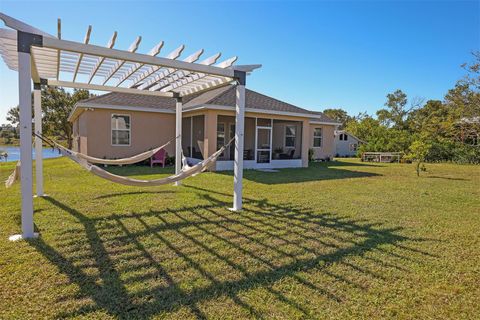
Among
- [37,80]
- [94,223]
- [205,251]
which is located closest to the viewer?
[205,251]

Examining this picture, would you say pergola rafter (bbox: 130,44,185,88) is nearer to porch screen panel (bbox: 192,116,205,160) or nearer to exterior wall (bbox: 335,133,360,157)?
porch screen panel (bbox: 192,116,205,160)

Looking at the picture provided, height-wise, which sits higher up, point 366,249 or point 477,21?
point 477,21

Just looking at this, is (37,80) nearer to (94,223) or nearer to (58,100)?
(94,223)

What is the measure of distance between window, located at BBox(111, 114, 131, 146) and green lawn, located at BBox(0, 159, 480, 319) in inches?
272

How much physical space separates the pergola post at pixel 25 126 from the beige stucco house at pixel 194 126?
7.14 meters

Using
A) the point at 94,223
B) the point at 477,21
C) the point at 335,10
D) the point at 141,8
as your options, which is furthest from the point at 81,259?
the point at 477,21

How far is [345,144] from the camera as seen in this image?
89.0 ft

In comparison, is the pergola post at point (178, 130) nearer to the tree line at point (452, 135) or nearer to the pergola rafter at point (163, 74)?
the pergola rafter at point (163, 74)

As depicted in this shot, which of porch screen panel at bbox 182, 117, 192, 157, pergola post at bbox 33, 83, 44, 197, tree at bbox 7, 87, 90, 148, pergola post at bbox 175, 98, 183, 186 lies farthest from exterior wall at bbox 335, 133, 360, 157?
tree at bbox 7, 87, 90, 148

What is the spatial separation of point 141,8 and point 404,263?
7.17 metres

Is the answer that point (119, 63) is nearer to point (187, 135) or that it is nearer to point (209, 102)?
point (209, 102)

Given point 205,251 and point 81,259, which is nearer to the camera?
point 81,259

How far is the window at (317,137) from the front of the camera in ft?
59.2

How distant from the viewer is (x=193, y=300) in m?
2.27
